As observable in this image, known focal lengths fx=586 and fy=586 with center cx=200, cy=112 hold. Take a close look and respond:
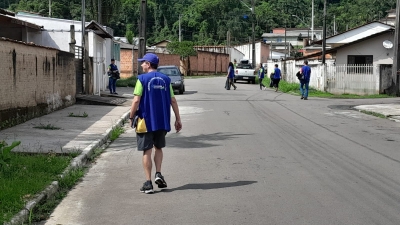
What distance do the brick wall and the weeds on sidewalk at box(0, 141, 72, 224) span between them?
45885 millimetres

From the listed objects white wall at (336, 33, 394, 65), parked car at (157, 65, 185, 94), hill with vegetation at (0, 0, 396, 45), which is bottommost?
parked car at (157, 65, 185, 94)

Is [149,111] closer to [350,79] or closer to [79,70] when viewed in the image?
[79,70]

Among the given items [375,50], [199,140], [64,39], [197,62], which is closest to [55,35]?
[64,39]

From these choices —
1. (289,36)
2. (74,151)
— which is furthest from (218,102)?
(289,36)

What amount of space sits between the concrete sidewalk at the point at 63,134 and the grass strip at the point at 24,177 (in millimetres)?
110

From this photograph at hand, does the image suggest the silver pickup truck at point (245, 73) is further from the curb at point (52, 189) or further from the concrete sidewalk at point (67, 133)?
the curb at point (52, 189)

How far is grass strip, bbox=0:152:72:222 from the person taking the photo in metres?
6.70

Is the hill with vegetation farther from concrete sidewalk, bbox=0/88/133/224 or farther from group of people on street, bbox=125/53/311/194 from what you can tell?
group of people on street, bbox=125/53/311/194

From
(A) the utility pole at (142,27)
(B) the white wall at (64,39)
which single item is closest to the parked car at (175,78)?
(A) the utility pole at (142,27)

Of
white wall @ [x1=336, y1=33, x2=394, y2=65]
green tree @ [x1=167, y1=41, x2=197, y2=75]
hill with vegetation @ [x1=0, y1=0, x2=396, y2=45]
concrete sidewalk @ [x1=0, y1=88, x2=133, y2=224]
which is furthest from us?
hill with vegetation @ [x1=0, y1=0, x2=396, y2=45]

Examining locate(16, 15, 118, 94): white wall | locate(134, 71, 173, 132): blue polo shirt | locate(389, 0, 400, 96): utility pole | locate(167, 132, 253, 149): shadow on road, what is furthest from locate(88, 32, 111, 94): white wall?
locate(134, 71, 173, 132): blue polo shirt

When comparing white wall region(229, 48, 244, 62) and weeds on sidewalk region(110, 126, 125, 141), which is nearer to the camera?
weeds on sidewalk region(110, 126, 125, 141)

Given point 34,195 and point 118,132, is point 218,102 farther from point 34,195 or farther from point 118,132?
point 34,195

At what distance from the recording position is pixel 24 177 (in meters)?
8.19
